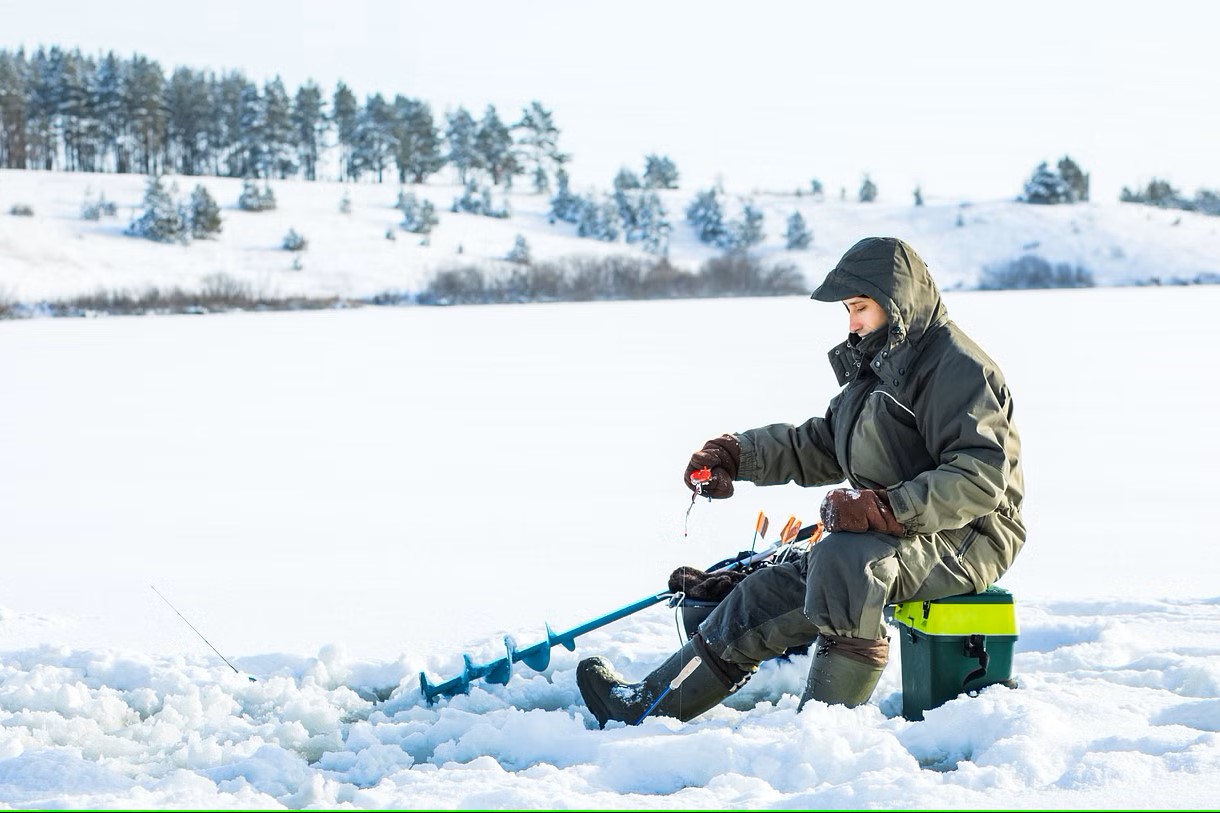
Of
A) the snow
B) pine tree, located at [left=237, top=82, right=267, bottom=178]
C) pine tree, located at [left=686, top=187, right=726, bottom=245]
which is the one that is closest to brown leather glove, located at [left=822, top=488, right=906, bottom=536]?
the snow

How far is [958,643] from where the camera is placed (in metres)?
3.19

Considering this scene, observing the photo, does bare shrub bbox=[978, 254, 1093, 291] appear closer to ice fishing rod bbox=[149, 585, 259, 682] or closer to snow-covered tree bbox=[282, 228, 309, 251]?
snow-covered tree bbox=[282, 228, 309, 251]

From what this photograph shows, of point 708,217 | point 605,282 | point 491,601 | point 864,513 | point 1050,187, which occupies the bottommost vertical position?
point 491,601

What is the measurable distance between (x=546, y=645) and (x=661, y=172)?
6455 cm

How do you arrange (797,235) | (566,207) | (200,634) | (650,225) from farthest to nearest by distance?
(566,207), (650,225), (797,235), (200,634)

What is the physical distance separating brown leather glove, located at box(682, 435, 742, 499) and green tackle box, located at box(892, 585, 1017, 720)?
0.64 m

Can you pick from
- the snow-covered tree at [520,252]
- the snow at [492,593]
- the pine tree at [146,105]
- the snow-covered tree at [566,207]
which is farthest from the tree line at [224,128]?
the snow at [492,593]

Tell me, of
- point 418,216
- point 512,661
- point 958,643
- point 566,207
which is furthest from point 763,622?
point 566,207

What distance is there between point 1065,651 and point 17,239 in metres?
41.7

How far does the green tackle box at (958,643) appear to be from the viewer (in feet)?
10.3

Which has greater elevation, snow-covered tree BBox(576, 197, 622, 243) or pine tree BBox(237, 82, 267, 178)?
pine tree BBox(237, 82, 267, 178)

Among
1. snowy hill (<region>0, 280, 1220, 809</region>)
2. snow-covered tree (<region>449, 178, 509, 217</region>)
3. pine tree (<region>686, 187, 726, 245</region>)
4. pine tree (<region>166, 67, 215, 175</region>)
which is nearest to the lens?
snowy hill (<region>0, 280, 1220, 809</region>)

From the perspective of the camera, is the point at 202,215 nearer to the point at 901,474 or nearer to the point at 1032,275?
the point at 1032,275

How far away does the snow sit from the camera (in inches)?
Result: 114
